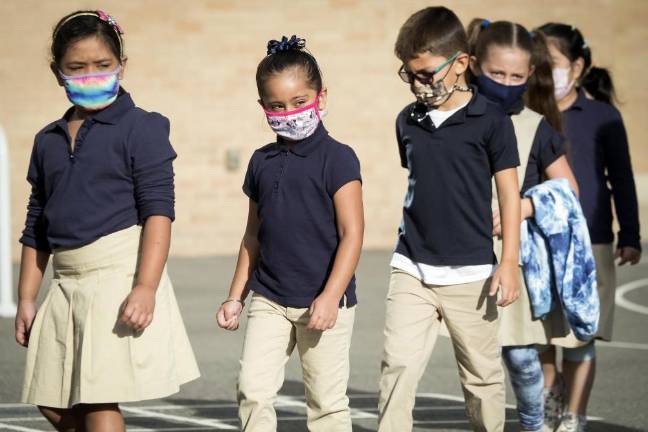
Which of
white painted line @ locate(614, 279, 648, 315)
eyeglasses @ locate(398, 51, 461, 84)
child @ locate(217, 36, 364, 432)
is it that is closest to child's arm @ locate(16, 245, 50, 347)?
child @ locate(217, 36, 364, 432)

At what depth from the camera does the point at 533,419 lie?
6035mm

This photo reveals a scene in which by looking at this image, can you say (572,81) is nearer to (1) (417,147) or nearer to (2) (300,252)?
(1) (417,147)

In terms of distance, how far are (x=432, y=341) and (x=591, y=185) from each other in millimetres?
1673

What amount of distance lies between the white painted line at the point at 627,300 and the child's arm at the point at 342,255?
618cm

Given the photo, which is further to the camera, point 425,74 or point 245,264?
point 425,74

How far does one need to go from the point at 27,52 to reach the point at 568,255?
11.0 meters

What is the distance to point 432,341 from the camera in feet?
17.8

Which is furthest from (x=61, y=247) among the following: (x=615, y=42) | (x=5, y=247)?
(x=615, y=42)

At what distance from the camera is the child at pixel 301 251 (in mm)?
4906

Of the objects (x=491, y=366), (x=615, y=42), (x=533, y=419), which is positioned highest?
(x=615, y=42)

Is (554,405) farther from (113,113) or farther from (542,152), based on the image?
(113,113)

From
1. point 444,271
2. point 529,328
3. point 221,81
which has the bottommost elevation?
point 529,328

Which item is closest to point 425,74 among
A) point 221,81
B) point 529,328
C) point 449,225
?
point 449,225

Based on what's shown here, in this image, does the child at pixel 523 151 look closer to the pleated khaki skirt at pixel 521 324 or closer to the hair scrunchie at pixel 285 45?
the pleated khaki skirt at pixel 521 324
